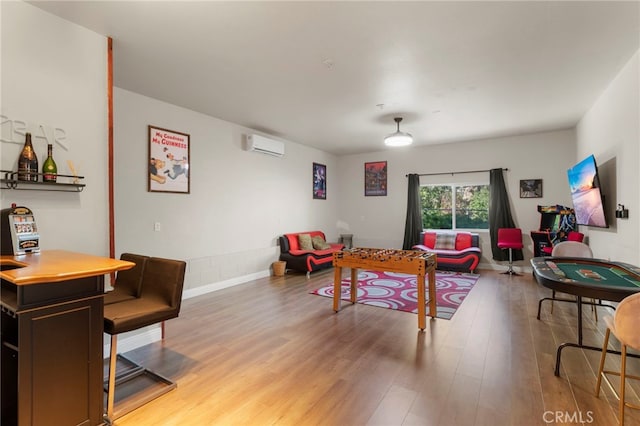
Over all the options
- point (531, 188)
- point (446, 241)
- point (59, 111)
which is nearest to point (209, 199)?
point (59, 111)

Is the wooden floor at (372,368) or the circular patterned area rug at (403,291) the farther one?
the circular patterned area rug at (403,291)

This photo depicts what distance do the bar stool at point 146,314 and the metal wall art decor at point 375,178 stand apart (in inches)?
250

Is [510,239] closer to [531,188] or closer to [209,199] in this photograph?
[531,188]

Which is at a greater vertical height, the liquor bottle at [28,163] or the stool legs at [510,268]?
the liquor bottle at [28,163]

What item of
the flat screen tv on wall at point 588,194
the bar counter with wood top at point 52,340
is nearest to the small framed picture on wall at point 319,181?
the flat screen tv on wall at point 588,194

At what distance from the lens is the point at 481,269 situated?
22.2ft

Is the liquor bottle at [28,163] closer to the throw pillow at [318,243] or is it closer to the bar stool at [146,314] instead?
the bar stool at [146,314]

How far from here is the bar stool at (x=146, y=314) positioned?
6.44 feet

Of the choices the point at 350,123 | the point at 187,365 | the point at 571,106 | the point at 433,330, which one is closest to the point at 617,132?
the point at 571,106

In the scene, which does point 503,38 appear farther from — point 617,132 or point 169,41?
point 169,41

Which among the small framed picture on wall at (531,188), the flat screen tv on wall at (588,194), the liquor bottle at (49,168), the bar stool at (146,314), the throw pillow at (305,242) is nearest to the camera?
the bar stool at (146,314)

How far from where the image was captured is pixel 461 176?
7.09 m

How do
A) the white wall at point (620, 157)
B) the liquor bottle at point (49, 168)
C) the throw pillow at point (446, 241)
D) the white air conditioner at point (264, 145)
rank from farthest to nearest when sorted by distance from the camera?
the throw pillow at point (446, 241) → the white air conditioner at point (264, 145) → the white wall at point (620, 157) → the liquor bottle at point (49, 168)

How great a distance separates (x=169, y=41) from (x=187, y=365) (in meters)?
2.87
